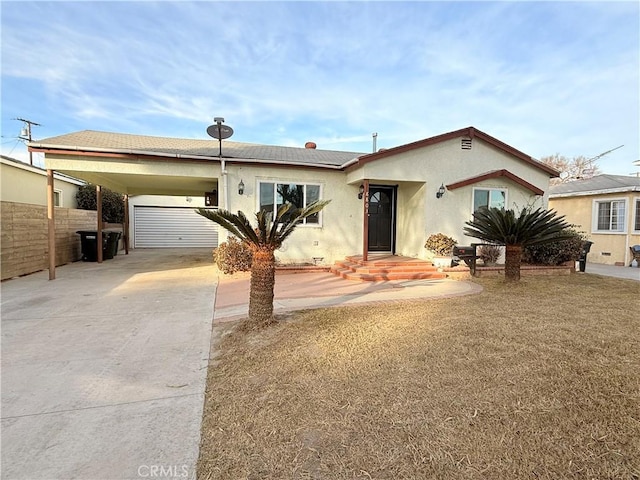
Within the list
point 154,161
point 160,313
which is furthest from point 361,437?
point 154,161

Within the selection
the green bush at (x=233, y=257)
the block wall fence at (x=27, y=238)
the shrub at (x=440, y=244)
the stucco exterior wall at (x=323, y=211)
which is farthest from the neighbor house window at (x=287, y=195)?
the block wall fence at (x=27, y=238)

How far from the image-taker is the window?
424 inches

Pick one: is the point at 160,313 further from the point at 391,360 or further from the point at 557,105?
the point at 557,105

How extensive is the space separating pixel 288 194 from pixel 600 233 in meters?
13.7

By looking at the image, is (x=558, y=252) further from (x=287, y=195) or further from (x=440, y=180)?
(x=287, y=195)

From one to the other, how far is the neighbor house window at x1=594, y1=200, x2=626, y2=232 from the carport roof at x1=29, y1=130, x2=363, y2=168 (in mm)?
11588

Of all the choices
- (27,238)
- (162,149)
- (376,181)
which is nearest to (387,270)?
(376,181)

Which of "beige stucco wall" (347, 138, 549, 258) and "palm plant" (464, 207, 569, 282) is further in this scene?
"beige stucco wall" (347, 138, 549, 258)

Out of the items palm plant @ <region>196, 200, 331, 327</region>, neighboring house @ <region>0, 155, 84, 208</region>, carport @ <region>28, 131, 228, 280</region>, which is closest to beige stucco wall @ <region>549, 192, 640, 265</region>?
palm plant @ <region>196, 200, 331, 327</region>

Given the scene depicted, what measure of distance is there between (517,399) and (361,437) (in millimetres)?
1376

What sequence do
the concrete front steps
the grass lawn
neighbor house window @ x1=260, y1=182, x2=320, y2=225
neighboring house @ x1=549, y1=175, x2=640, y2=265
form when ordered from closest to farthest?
the grass lawn, the concrete front steps, neighbor house window @ x1=260, y1=182, x2=320, y2=225, neighboring house @ x1=549, y1=175, x2=640, y2=265

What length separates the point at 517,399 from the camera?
273cm

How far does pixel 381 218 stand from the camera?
11.5 metres

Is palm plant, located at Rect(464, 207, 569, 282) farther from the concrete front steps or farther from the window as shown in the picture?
the window
